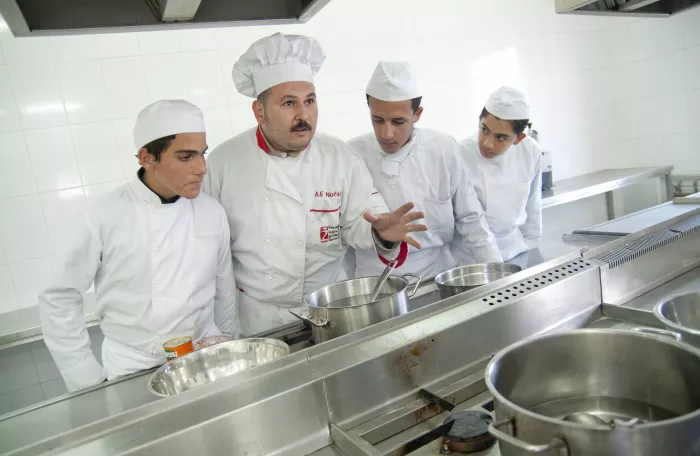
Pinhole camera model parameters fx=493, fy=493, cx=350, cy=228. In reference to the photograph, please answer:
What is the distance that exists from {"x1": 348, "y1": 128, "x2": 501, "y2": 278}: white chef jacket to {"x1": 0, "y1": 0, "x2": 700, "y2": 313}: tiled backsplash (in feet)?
4.42

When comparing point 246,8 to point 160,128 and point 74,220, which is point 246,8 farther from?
point 74,220

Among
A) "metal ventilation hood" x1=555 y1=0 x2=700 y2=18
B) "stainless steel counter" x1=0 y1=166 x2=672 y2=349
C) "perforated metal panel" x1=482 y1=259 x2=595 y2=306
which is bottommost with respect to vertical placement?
"stainless steel counter" x1=0 y1=166 x2=672 y2=349

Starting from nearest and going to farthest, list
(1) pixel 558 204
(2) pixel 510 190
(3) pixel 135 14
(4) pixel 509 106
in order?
(3) pixel 135 14 → (4) pixel 509 106 → (2) pixel 510 190 → (1) pixel 558 204

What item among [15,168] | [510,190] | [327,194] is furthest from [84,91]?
[510,190]

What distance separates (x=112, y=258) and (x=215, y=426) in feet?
3.20

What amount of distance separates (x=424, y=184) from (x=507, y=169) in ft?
2.41

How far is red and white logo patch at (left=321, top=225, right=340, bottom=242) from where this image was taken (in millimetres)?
1892

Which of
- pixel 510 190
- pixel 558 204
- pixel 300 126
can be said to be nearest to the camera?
pixel 300 126

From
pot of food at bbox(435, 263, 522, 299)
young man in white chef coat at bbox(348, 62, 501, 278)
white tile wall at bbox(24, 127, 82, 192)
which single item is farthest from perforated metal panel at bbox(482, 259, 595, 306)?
white tile wall at bbox(24, 127, 82, 192)

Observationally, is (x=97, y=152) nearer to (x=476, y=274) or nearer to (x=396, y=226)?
(x=396, y=226)

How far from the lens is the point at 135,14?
1.45 m

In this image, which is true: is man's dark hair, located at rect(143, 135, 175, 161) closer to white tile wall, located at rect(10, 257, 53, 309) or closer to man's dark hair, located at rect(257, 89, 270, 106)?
man's dark hair, located at rect(257, 89, 270, 106)

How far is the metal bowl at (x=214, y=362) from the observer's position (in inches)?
42.3

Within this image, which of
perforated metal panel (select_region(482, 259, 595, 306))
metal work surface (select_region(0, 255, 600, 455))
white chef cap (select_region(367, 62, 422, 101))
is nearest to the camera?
metal work surface (select_region(0, 255, 600, 455))
